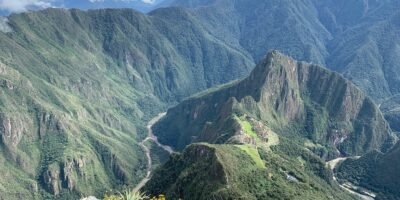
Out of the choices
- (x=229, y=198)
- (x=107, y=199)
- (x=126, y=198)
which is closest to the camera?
(x=107, y=199)

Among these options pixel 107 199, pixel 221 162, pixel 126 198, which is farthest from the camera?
pixel 221 162

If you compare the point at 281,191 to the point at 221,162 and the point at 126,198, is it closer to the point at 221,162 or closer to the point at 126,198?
the point at 221,162

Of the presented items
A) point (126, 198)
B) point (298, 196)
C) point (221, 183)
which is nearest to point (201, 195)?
point (221, 183)

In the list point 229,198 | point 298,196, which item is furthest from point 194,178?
point 298,196

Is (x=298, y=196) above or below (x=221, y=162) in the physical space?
below

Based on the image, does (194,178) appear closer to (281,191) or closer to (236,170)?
(236,170)

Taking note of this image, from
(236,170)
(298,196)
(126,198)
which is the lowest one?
(298,196)

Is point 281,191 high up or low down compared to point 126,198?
down

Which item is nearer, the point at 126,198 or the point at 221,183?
the point at 126,198

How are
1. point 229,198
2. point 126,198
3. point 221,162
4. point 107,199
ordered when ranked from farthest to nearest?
point 221,162 < point 229,198 < point 126,198 < point 107,199
